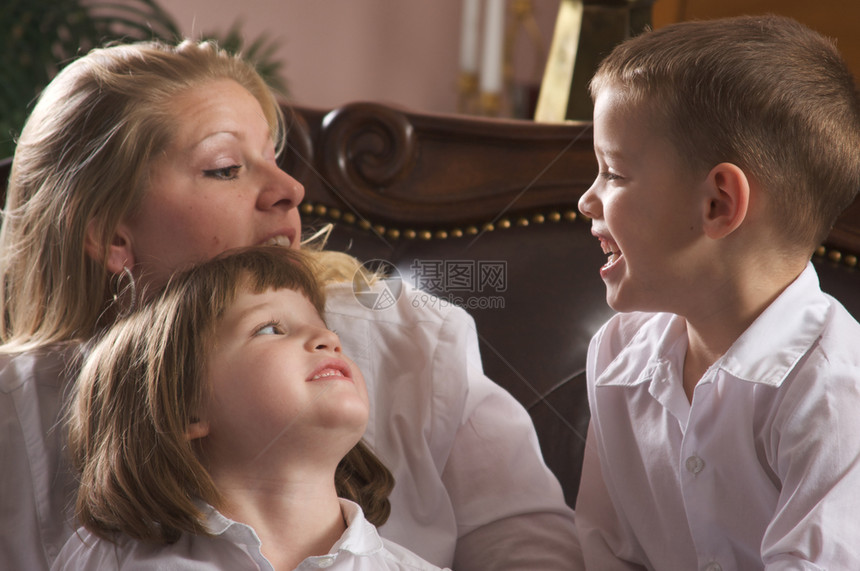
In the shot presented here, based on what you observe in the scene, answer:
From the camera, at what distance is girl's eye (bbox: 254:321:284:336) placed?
0.67m

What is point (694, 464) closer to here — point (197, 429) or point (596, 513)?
point (596, 513)

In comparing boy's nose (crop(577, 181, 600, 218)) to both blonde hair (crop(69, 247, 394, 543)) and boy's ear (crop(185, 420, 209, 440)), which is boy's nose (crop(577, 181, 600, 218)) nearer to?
blonde hair (crop(69, 247, 394, 543))

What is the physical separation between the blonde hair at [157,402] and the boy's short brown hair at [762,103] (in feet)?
1.01

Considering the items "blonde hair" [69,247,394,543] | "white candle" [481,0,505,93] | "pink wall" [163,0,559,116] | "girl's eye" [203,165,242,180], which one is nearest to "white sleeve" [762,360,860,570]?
"blonde hair" [69,247,394,543]

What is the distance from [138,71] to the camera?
2.68 ft

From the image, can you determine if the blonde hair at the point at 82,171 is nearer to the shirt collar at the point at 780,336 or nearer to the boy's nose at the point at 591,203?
the boy's nose at the point at 591,203

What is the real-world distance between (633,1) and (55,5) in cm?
109

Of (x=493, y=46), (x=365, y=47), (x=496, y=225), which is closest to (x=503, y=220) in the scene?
(x=496, y=225)

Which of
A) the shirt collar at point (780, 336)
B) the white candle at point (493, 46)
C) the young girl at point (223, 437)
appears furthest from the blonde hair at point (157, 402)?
the white candle at point (493, 46)

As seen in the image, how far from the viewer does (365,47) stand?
2.18m

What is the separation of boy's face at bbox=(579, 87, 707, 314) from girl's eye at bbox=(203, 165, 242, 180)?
309mm

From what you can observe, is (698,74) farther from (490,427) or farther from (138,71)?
(138,71)

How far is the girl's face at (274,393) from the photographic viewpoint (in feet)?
2.09

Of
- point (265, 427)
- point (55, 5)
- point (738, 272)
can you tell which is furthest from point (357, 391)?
point (55, 5)
